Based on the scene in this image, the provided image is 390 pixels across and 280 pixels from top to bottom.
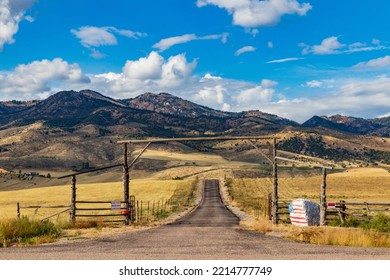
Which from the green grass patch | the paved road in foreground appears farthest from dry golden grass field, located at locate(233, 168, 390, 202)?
the paved road in foreground

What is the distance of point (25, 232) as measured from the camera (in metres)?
20.1

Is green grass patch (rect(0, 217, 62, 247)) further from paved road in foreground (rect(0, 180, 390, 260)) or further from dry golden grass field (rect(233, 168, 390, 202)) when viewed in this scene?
dry golden grass field (rect(233, 168, 390, 202))

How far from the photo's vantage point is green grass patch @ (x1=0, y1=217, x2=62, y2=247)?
18.3 metres

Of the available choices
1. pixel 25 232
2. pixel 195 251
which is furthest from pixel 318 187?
pixel 195 251

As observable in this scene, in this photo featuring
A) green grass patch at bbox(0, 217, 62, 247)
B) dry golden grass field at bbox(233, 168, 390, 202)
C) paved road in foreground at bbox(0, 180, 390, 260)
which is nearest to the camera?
paved road in foreground at bbox(0, 180, 390, 260)

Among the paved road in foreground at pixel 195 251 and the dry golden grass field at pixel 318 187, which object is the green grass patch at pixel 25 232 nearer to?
the paved road in foreground at pixel 195 251

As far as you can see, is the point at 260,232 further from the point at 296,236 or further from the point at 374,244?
the point at 374,244

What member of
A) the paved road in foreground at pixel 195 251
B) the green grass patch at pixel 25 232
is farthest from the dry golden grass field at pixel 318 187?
the paved road in foreground at pixel 195 251

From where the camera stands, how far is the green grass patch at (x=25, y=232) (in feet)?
59.9

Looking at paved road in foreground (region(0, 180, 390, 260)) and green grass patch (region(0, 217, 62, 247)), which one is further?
green grass patch (region(0, 217, 62, 247))

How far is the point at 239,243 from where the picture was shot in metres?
16.6

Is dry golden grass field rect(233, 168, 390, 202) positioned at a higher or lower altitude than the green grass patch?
lower

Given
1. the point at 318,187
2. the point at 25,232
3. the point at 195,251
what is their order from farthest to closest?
the point at 318,187, the point at 25,232, the point at 195,251

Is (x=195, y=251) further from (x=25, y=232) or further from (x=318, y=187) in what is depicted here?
(x=318, y=187)
